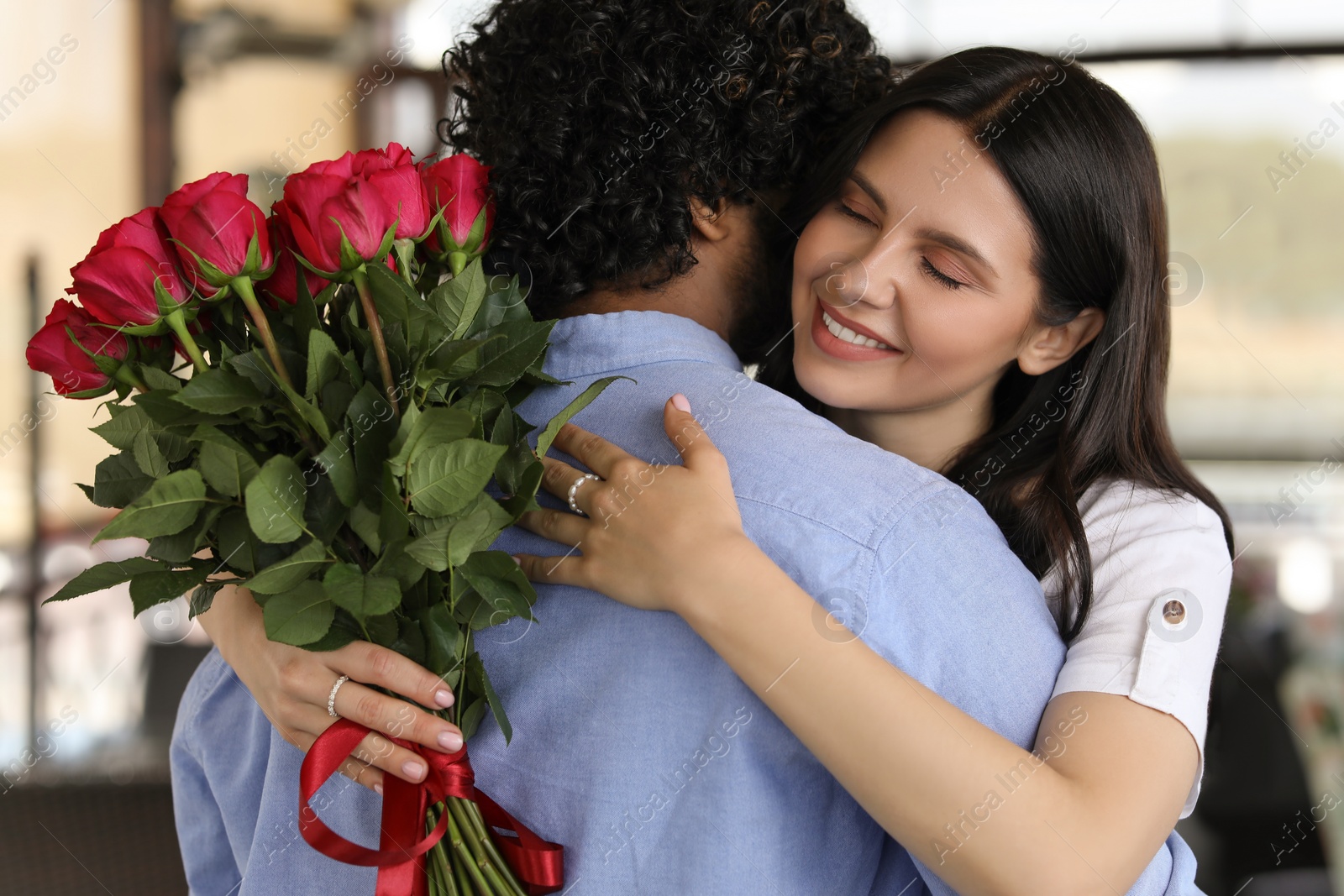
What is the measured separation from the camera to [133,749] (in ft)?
8.08

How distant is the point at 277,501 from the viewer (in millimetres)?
619

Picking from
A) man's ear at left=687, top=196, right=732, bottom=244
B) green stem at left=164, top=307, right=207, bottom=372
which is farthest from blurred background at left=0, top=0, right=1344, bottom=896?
green stem at left=164, top=307, right=207, bottom=372

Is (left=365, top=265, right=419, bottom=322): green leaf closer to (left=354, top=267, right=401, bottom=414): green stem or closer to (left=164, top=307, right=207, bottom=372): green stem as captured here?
(left=354, top=267, right=401, bottom=414): green stem

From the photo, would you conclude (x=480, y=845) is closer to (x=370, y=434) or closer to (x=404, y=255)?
(x=370, y=434)

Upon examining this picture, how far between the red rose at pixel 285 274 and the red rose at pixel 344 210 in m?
0.02

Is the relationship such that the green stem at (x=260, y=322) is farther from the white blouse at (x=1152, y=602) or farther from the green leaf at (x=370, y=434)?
the white blouse at (x=1152, y=602)

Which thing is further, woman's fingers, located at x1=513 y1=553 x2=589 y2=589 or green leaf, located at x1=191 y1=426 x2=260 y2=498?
woman's fingers, located at x1=513 y1=553 x2=589 y2=589

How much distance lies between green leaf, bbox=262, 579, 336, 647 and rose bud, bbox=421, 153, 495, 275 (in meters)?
0.25

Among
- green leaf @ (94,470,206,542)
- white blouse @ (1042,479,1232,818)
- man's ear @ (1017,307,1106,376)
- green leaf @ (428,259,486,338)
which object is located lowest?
white blouse @ (1042,479,1232,818)

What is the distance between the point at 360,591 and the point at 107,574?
19 cm

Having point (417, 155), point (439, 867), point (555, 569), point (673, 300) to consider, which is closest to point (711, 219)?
point (673, 300)

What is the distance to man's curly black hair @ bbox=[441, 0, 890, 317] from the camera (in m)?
0.87

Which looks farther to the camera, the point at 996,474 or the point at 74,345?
the point at 996,474

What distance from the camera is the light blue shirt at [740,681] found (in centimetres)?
71
